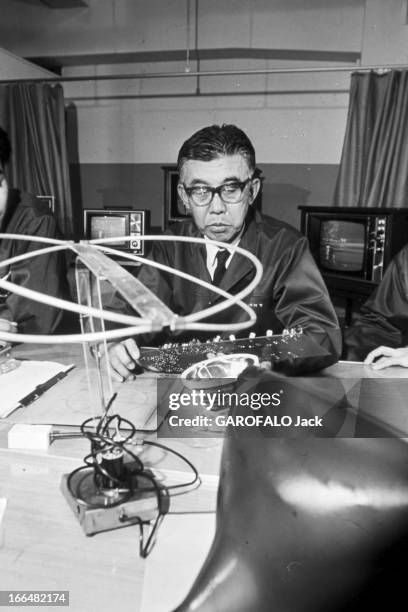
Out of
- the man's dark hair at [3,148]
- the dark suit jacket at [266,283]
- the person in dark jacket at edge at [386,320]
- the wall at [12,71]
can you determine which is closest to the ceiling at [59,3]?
the wall at [12,71]

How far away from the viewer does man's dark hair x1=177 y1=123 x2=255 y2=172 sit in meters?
1.45

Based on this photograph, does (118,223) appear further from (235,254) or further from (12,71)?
(235,254)

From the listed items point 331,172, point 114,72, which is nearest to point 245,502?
point 331,172

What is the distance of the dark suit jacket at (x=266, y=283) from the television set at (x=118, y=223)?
73.2 inches

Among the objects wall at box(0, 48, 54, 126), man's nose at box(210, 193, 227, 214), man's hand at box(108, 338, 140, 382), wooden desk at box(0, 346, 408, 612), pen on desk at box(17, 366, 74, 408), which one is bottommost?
wooden desk at box(0, 346, 408, 612)

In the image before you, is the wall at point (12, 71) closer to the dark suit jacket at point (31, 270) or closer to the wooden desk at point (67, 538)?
the dark suit jacket at point (31, 270)

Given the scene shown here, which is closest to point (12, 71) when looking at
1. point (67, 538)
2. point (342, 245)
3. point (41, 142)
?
point (41, 142)

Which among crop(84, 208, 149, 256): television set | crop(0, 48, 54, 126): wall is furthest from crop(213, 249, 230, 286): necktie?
crop(0, 48, 54, 126): wall

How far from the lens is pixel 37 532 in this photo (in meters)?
0.62

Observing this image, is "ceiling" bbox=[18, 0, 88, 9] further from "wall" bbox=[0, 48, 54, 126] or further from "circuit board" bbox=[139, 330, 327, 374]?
"circuit board" bbox=[139, 330, 327, 374]

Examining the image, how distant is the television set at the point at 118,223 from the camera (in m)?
3.57

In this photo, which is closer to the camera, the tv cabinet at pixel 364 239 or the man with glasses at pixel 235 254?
the man with glasses at pixel 235 254

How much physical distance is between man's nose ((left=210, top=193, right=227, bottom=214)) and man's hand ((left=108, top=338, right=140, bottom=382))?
0.56 metres

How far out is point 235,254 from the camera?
1.60 m
